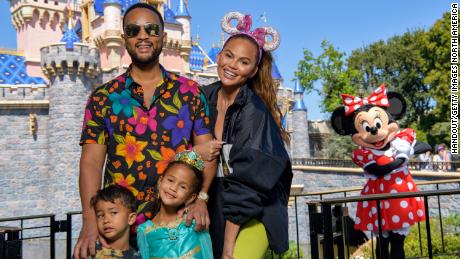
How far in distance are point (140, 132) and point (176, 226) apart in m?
0.48

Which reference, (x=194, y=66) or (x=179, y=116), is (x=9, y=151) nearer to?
(x=194, y=66)

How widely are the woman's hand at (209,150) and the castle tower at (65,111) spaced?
614 inches

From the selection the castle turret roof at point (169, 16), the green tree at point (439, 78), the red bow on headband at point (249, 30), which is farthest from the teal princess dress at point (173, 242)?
the green tree at point (439, 78)

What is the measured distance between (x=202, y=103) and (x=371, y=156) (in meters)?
4.38

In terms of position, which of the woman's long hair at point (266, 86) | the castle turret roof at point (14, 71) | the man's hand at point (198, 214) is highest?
the castle turret roof at point (14, 71)

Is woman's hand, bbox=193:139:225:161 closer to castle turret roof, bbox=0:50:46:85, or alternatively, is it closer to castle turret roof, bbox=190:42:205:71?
castle turret roof, bbox=0:50:46:85

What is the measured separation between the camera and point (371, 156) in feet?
20.7

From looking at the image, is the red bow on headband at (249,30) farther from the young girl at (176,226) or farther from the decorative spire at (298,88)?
the decorative spire at (298,88)

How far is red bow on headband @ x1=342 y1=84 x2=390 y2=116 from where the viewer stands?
6523 millimetres

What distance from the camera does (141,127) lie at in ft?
7.71

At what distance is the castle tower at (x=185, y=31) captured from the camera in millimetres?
21844

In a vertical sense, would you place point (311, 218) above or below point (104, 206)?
below

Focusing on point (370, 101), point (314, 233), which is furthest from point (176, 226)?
point (370, 101)

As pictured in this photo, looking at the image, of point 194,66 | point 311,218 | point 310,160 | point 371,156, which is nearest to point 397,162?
point 371,156
